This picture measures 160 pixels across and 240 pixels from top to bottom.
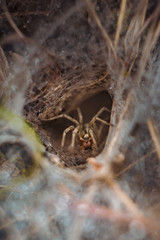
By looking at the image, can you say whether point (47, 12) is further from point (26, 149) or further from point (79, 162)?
point (79, 162)

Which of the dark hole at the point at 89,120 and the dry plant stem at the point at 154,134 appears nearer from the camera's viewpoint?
the dry plant stem at the point at 154,134

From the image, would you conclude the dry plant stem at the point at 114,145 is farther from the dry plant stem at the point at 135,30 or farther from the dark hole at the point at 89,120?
the dark hole at the point at 89,120

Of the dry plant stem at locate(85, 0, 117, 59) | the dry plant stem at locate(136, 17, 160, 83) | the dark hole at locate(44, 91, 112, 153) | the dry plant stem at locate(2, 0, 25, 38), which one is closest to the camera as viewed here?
the dry plant stem at locate(136, 17, 160, 83)

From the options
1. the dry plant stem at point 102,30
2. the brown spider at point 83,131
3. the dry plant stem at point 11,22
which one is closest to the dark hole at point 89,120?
the brown spider at point 83,131

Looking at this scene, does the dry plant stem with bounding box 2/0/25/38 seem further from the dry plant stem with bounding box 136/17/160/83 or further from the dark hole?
the dry plant stem with bounding box 136/17/160/83

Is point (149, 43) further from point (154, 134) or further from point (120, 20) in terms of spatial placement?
point (154, 134)

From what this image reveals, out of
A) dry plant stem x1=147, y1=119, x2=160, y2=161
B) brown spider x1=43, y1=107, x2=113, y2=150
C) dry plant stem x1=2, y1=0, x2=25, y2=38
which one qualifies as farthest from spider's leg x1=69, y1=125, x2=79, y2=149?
dry plant stem x1=2, y1=0, x2=25, y2=38

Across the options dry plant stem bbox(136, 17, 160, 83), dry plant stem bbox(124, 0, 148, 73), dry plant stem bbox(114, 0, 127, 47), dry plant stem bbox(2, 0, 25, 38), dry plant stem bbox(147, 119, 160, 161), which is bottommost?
dry plant stem bbox(147, 119, 160, 161)

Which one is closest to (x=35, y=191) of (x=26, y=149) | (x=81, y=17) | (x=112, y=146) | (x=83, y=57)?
(x=26, y=149)

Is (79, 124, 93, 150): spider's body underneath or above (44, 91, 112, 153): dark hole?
underneath

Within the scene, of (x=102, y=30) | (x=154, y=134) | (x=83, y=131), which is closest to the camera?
(x=154, y=134)

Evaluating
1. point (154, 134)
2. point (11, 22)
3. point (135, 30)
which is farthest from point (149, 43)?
point (11, 22)
